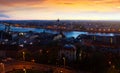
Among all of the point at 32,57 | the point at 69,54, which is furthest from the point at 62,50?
the point at 32,57

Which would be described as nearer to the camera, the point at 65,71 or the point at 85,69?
the point at 65,71

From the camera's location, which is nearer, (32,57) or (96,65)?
(96,65)

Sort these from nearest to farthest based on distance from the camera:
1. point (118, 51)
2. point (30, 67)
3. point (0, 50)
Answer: point (30, 67)
point (0, 50)
point (118, 51)

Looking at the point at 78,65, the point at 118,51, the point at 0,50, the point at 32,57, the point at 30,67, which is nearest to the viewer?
the point at 30,67

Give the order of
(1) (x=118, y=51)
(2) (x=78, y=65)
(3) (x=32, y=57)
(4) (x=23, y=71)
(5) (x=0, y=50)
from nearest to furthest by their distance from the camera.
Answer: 1. (4) (x=23, y=71)
2. (2) (x=78, y=65)
3. (3) (x=32, y=57)
4. (5) (x=0, y=50)
5. (1) (x=118, y=51)

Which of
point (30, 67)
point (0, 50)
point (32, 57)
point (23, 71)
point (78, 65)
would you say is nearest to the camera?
point (23, 71)

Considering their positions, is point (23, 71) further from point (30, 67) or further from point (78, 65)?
point (78, 65)

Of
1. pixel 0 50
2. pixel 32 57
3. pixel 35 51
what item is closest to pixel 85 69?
pixel 32 57

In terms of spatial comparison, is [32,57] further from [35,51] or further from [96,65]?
[96,65]
